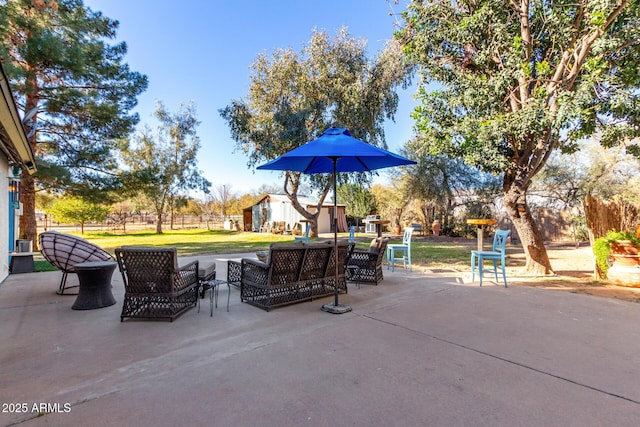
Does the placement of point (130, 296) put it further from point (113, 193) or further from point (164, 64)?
point (164, 64)

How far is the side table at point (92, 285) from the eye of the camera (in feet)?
13.1

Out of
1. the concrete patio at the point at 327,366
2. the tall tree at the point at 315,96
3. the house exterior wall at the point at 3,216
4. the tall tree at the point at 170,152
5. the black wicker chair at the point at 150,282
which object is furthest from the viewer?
the tall tree at the point at 170,152

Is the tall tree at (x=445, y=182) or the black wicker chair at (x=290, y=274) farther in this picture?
the tall tree at (x=445, y=182)

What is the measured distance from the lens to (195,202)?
3212 cm

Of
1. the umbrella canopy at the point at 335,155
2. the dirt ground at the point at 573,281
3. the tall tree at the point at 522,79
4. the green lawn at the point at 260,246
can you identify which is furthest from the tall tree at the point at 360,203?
the umbrella canopy at the point at 335,155

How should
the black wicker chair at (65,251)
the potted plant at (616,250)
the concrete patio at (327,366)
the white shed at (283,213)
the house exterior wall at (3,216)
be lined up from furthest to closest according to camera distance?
the white shed at (283,213) → the house exterior wall at (3,216) → the potted plant at (616,250) → the black wicker chair at (65,251) → the concrete patio at (327,366)

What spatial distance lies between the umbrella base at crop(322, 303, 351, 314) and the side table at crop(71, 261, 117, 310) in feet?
9.31

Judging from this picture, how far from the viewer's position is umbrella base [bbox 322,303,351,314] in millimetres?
3874

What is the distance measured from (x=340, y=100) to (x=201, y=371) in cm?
1156

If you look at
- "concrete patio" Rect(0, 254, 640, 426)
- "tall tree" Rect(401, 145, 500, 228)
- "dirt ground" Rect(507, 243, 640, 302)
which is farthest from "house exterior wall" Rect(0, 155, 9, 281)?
"tall tree" Rect(401, 145, 500, 228)

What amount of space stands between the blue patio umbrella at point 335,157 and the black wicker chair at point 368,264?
1409 mm

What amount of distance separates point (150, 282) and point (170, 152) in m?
22.5

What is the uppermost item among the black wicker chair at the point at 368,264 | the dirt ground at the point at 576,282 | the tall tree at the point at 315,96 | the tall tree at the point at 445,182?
the tall tree at the point at 315,96

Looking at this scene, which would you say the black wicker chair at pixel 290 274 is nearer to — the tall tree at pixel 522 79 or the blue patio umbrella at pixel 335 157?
the blue patio umbrella at pixel 335 157
